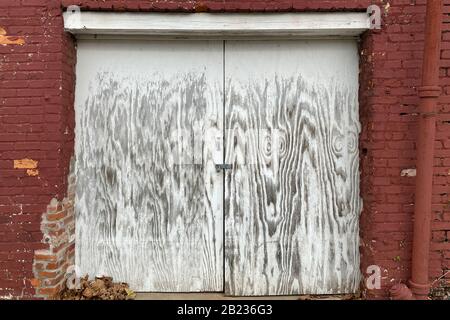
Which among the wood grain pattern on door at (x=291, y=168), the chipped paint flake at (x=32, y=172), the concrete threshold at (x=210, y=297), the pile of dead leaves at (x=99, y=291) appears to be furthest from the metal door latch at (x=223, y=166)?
the chipped paint flake at (x=32, y=172)

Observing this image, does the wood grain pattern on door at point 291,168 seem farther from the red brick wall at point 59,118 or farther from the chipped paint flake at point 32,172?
the chipped paint flake at point 32,172

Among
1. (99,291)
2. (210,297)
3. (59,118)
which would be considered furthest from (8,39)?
(210,297)

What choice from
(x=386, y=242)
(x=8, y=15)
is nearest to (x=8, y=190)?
(x=8, y=15)

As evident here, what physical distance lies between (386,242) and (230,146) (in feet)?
4.86

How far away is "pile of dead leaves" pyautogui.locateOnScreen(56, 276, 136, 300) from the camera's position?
10.2ft

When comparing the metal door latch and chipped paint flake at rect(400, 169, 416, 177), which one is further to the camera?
the metal door latch

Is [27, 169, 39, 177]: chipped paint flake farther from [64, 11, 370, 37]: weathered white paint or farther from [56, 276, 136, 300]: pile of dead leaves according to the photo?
[64, 11, 370, 37]: weathered white paint

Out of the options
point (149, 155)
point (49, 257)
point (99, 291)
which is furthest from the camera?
point (149, 155)

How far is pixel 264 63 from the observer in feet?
10.7

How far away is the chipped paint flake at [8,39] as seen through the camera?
2939 millimetres

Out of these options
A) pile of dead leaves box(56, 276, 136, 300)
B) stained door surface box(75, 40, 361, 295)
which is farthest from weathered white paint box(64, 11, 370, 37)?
pile of dead leaves box(56, 276, 136, 300)

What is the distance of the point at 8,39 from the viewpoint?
2943 mm

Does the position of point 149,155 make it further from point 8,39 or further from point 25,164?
point 8,39

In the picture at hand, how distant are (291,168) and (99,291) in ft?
6.34
